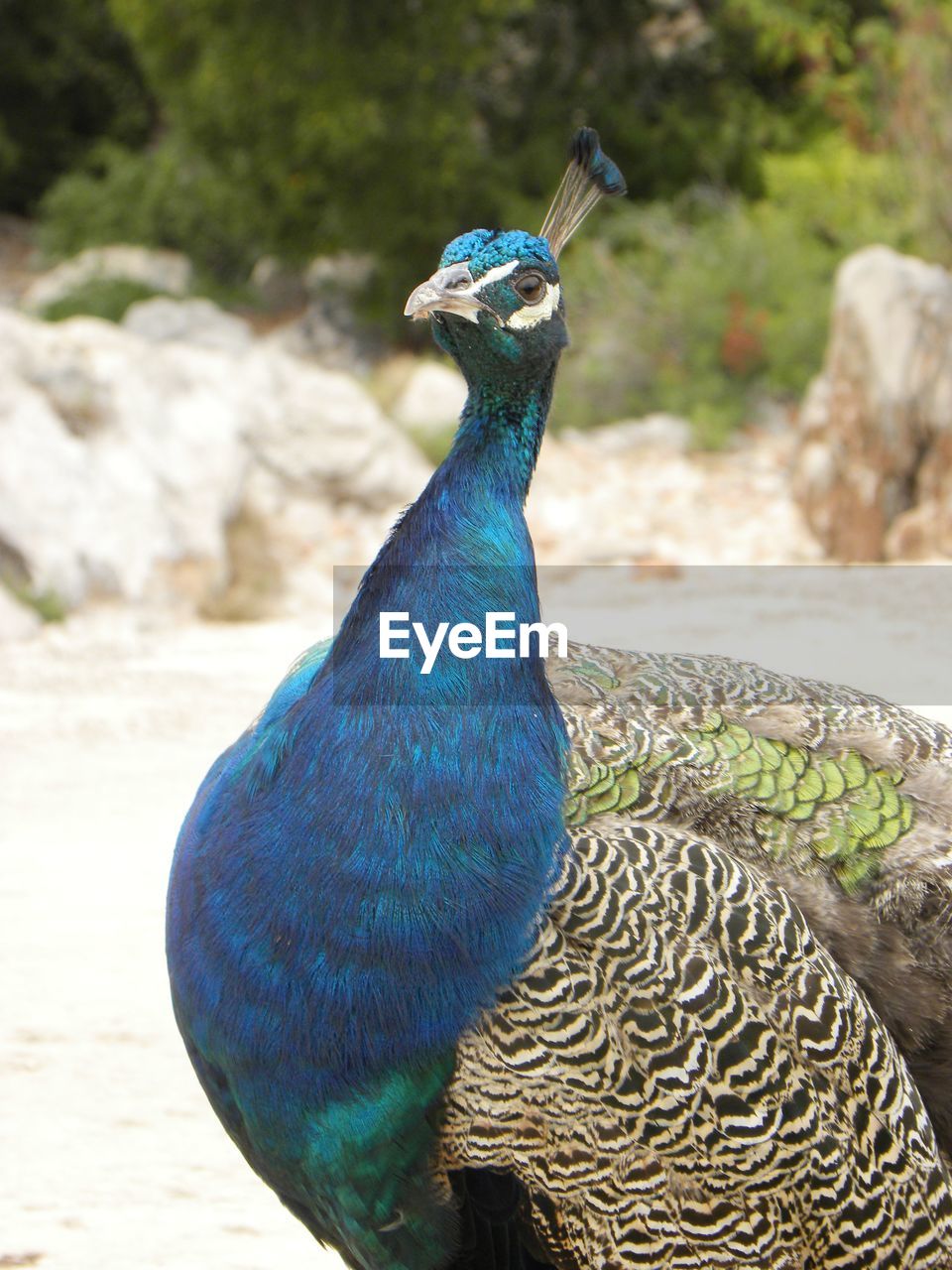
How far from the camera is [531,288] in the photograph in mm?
2324

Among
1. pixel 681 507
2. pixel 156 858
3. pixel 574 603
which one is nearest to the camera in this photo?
pixel 156 858

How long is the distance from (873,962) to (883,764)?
36 cm

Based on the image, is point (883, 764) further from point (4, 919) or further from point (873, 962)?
point (4, 919)

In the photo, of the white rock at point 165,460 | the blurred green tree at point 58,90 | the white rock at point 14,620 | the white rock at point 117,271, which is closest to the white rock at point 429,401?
the white rock at point 165,460

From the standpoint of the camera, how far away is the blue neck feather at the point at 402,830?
7.23 feet

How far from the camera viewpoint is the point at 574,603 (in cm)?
830

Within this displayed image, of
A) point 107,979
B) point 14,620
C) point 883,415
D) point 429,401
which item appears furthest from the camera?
Answer: point 429,401

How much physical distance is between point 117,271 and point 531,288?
16165 millimetres

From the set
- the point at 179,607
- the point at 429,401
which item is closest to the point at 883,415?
the point at 429,401

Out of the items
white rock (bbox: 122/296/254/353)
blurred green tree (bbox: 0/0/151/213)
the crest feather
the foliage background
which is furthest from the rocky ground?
blurred green tree (bbox: 0/0/151/213)

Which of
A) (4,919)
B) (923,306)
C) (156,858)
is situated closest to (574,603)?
(923,306)

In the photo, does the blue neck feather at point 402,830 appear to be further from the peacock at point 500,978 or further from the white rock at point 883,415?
the white rock at point 883,415

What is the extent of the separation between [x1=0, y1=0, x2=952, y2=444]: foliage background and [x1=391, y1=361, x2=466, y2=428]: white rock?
3.14 feet
